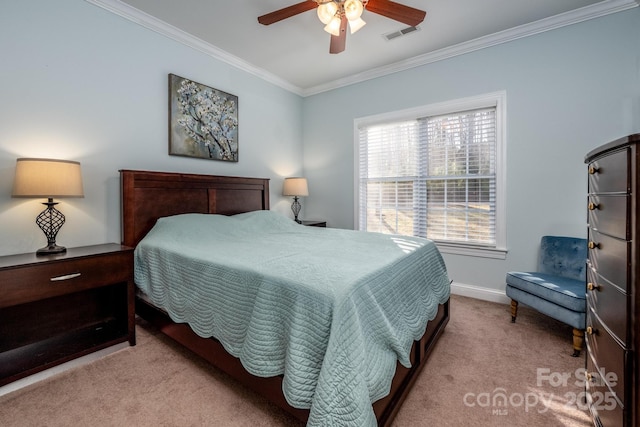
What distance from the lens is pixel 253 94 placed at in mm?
3639

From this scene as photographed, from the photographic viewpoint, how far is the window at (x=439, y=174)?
2.99m

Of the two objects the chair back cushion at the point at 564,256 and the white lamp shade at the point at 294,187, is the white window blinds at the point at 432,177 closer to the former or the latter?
the chair back cushion at the point at 564,256

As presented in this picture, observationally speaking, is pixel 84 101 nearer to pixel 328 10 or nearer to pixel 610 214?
pixel 328 10

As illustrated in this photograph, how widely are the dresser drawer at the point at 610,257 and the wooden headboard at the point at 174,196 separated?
2989 mm

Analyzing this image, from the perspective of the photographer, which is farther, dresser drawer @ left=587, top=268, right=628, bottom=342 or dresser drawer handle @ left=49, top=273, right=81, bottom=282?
dresser drawer handle @ left=49, top=273, right=81, bottom=282

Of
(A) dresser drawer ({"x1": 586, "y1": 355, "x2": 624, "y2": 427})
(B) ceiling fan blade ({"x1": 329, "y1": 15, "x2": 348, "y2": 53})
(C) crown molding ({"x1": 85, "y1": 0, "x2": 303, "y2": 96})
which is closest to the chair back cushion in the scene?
(A) dresser drawer ({"x1": 586, "y1": 355, "x2": 624, "y2": 427})

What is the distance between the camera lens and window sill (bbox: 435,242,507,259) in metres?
2.95

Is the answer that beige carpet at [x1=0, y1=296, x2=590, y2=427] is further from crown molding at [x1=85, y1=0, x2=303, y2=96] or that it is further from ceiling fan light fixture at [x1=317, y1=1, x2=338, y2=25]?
crown molding at [x1=85, y1=0, x2=303, y2=96]

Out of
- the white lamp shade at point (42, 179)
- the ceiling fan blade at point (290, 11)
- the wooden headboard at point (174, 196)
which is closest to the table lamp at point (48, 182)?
the white lamp shade at point (42, 179)

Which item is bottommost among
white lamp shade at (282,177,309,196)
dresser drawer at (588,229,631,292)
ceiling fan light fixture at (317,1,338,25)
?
dresser drawer at (588,229,631,292)

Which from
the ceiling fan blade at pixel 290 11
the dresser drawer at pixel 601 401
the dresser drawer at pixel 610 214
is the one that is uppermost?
the ceiling fan blade at pixel 290 11

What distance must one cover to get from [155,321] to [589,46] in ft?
14.0

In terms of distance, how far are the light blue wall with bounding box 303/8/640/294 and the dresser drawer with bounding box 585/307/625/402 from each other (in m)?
1.65

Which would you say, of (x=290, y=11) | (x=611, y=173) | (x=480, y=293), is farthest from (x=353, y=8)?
(x=480, y=293)
